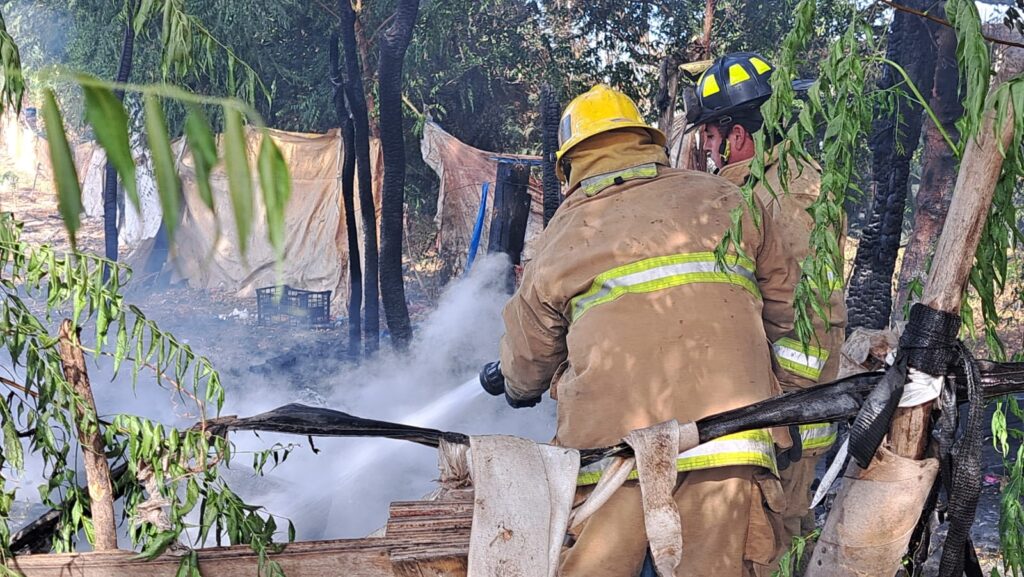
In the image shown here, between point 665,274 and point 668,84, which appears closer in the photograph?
point 665,274

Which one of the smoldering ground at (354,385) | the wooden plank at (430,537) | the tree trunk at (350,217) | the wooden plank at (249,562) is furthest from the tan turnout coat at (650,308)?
the tree trunk at (350,217)

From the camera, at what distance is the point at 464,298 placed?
272 inches

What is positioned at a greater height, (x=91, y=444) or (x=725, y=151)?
(x=725, y=151)

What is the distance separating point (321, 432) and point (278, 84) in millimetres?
4903

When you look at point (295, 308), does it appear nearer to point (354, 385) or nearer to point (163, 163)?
point (354, 385)

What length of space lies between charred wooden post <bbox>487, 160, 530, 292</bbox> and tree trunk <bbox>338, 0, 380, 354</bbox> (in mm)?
880

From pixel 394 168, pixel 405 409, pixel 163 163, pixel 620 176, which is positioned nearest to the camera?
pixel 163 163

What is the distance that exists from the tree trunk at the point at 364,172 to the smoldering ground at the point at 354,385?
274mm

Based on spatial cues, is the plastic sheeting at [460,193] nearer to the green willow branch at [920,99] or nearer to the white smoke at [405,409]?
the white smoke at [405,409]

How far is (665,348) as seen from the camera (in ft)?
8.59

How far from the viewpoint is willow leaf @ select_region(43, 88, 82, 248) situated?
52 centimetres

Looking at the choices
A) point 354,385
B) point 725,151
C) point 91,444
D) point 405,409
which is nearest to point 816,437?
point 725,151

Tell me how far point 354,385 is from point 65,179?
20.3ft

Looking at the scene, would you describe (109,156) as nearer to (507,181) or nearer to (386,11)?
(386,11)
